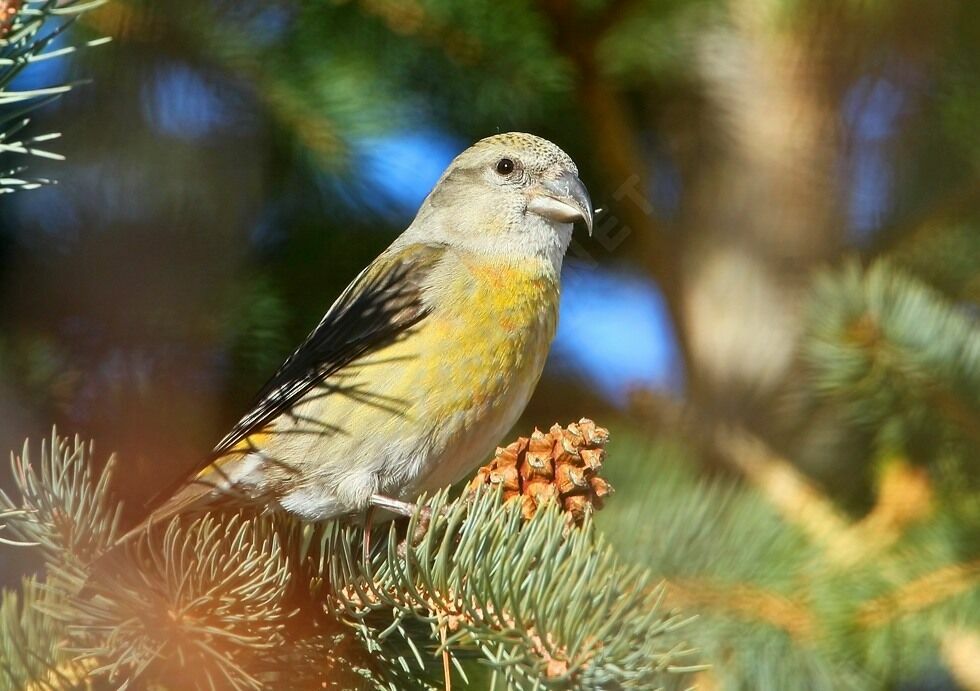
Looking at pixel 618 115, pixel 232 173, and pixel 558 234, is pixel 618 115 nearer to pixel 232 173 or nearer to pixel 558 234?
pixel 558 234

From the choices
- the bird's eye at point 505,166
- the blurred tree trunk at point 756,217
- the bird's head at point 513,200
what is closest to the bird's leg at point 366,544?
the bird's head at point 513,200

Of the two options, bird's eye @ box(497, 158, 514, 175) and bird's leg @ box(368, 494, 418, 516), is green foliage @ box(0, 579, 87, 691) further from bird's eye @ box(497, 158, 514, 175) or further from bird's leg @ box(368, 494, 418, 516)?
bird's eye @ box(497, 158, 514, 175)

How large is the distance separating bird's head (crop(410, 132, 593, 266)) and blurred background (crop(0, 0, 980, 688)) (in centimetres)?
23

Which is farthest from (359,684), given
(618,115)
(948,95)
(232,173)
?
(948,95)

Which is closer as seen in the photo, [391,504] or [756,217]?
[391,504]

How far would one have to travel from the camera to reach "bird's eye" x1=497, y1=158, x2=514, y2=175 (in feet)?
10.7

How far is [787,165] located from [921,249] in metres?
1.02

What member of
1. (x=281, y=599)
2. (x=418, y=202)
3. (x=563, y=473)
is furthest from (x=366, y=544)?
(x=418, y=202)

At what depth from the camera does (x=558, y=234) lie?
10.5 feet

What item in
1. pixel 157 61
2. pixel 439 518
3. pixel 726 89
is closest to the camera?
pixel 439 518

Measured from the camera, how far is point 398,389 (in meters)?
2.76

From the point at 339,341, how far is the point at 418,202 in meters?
1.13

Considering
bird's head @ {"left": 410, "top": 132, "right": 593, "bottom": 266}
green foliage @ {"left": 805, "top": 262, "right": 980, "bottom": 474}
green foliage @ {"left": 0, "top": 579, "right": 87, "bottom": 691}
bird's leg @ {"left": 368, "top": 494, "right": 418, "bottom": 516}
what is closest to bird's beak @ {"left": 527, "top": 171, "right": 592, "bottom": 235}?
bird's head @ {"left": 410, "top": 132, "right": 593, "bottom": 266}

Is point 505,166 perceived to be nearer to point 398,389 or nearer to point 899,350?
point 398,389
